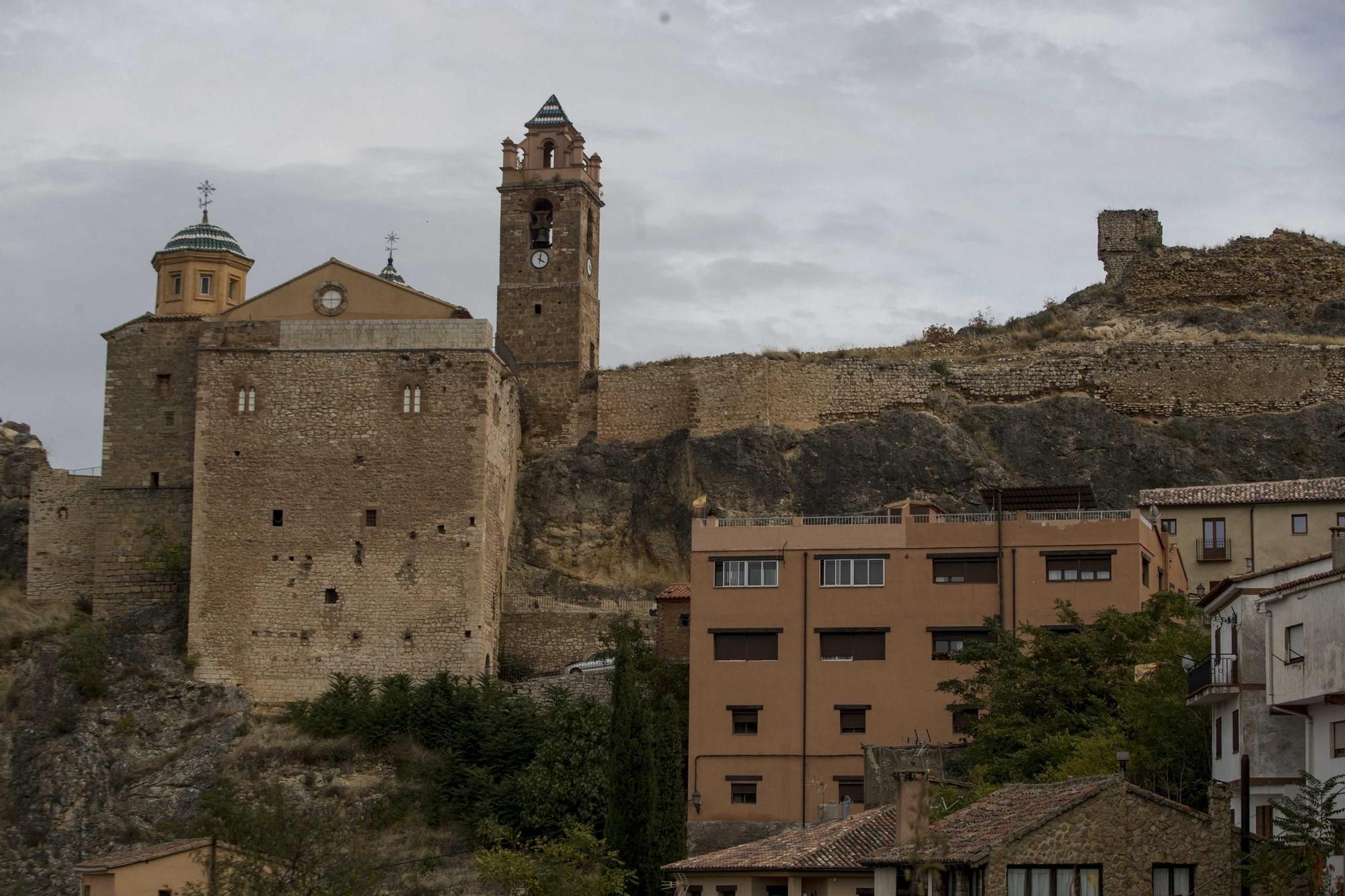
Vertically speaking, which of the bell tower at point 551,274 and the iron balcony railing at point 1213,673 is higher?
the bell tower at point 551,274

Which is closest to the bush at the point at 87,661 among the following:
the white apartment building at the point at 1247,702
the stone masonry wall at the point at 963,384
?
the stone masonry wall at the point at 963,384

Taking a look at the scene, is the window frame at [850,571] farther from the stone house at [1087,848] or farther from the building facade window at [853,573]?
the stone house at [1087,848]

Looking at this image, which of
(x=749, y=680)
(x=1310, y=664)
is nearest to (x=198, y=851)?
(x=749, y=680)

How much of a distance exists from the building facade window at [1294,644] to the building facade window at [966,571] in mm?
18173

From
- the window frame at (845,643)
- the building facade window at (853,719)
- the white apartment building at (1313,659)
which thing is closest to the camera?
the white apartment building at (1313,659)

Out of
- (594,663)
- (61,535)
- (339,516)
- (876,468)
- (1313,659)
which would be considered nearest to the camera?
(1313,659)

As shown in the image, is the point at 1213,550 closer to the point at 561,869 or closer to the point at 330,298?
the point at 561,869

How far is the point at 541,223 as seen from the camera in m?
63.1

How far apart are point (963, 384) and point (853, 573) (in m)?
12.0

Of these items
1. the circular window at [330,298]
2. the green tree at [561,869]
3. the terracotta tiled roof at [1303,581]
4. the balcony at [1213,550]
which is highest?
the circular window at [330,298]

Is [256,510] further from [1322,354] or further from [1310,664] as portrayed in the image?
[1310,664]

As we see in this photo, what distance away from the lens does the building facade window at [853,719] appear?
159 feet

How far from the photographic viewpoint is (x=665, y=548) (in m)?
58.3

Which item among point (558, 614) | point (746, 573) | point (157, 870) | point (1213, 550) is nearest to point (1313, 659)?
point (157, 870)
